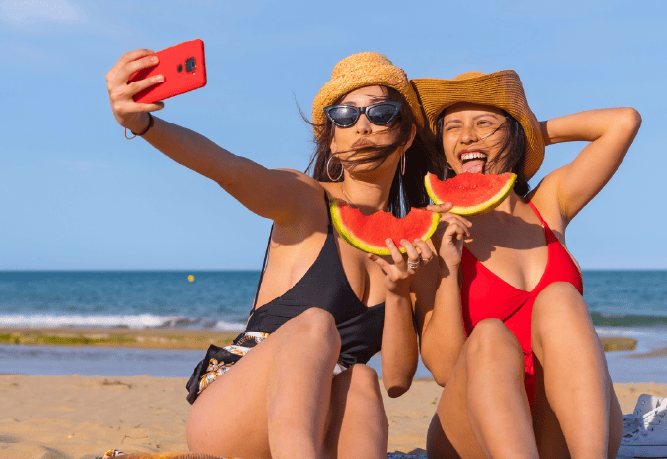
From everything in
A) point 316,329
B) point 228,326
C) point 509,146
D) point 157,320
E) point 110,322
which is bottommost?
point 316,329

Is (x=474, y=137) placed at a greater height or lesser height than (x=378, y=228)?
greater

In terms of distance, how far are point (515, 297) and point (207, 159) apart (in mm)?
1723

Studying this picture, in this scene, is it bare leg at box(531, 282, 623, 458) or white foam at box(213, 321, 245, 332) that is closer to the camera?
bare leg at box(531, 282, 623, 458)

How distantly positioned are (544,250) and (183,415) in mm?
4615

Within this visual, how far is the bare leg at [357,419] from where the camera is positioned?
2426mm

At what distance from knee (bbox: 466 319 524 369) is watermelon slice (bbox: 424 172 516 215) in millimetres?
630

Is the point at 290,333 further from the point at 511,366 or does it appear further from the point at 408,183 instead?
the point at 408,183

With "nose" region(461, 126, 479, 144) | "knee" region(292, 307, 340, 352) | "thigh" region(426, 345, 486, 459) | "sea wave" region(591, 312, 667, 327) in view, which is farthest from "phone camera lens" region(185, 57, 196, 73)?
"sea wave" region(591, 312, 667, 327)

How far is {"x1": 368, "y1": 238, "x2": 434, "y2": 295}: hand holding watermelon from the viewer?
2705 millimetres

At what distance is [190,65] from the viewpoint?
2115 mm

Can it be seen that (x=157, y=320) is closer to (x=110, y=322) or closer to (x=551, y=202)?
(x=110, y=322)

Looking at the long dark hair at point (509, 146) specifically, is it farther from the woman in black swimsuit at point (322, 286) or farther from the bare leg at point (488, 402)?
the bare leg at point (488, 402)

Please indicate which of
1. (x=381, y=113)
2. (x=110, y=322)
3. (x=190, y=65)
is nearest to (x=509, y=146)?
(x=381, y=113)

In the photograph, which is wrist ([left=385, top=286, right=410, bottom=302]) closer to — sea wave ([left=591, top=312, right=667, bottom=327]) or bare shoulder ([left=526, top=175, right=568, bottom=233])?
bare shoulder ([left=526, top=175, right=568, bottom=233])
